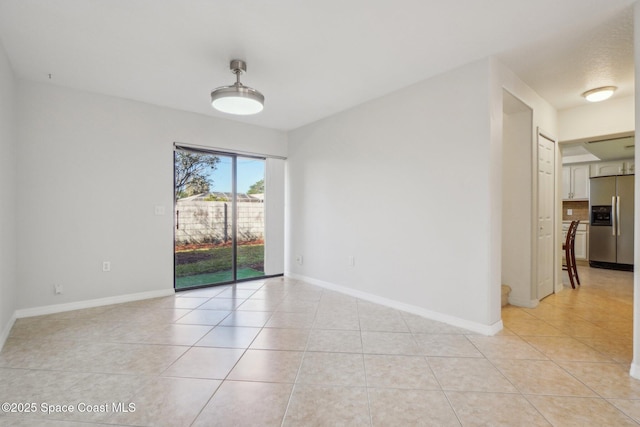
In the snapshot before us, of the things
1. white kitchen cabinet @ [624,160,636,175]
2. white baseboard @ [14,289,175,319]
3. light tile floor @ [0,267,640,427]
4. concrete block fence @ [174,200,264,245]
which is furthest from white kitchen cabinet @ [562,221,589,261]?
white baseboard @ [14,289,175,319]

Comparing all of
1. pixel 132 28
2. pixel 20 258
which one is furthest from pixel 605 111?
pixel 20 258

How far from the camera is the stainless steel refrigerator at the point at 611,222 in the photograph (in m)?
5.52

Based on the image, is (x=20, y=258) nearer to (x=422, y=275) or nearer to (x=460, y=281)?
(x=422, y=275)

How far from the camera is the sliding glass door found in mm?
4500

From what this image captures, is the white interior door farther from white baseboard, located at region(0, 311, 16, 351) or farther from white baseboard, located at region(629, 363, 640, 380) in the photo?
white baseboard, located at region(0, 311, 16, 351)

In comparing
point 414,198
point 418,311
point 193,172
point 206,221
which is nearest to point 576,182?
point 414,198

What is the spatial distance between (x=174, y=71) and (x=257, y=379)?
289 centimetres

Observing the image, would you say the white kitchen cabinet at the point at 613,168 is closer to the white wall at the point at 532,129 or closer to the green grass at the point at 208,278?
the white wall at the point at 532,129

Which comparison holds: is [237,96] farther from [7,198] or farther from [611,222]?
[611,222]

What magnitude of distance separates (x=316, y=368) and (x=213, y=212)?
335cm

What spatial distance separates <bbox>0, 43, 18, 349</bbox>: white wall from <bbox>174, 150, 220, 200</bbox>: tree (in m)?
1.67

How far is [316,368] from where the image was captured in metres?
2.07

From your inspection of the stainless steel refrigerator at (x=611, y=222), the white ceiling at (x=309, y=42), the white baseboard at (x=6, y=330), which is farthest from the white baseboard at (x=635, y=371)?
the stainless steel refrigerator at (x=611, y=222)

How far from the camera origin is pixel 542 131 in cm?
357
